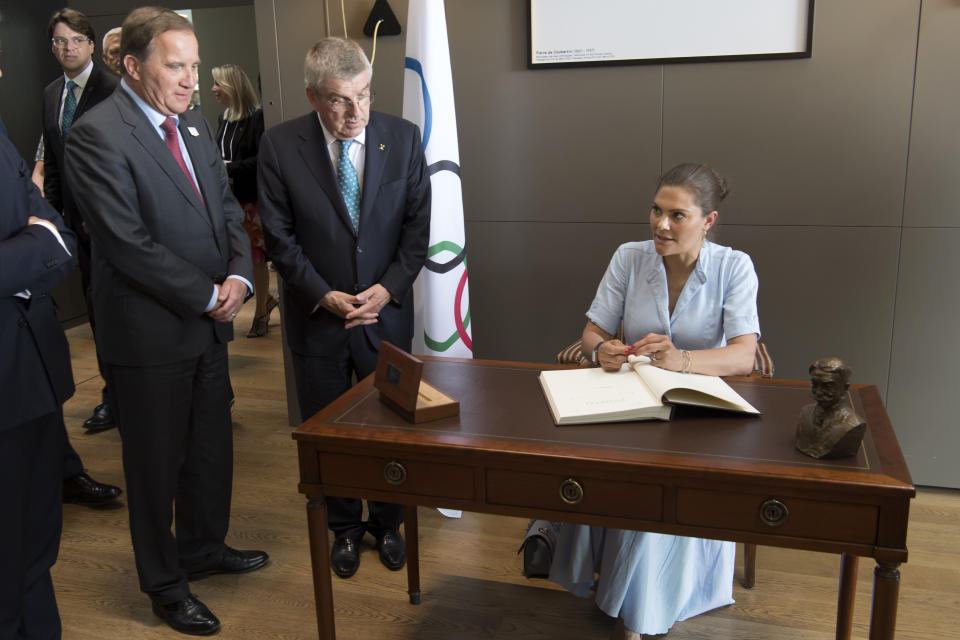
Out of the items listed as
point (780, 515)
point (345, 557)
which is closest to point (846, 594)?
point (780, 515)

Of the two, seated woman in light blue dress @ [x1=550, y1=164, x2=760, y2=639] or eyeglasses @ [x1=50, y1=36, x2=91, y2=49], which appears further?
eyeglasses @ [x1=50, y1=36, x2=91, y2=49]

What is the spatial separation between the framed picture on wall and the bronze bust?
1798 millimetres

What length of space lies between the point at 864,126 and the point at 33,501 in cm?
294

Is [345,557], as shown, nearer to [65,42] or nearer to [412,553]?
[412,553]

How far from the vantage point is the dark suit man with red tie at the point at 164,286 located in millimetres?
2107

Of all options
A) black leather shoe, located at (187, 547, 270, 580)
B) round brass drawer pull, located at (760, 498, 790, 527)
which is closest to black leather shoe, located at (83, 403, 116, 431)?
black leather shoe, located at (187, 547, 270, 580)

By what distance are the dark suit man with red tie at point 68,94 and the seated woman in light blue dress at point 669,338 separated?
2247mm

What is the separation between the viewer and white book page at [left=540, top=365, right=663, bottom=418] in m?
1.76

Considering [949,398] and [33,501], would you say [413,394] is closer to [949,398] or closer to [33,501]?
[33,501]

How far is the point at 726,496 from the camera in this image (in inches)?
61.2

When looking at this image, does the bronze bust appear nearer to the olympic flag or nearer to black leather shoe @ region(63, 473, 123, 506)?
the olympic flag

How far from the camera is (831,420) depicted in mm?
1554

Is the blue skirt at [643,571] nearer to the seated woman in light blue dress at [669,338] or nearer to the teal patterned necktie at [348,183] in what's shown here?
the seated woman in light blue dress at [669,338]

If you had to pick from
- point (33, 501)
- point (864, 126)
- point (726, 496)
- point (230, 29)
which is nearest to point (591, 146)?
point (864, 126)
